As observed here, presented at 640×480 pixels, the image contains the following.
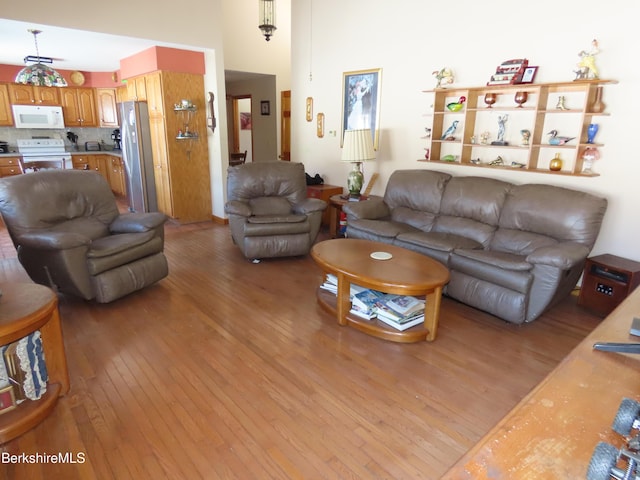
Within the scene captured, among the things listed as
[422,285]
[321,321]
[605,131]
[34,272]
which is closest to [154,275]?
[34,272]

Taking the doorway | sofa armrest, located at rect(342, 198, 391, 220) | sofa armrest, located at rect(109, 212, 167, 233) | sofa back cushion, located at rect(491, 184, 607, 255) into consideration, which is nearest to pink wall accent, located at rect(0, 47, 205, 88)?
sofa armrest, located at rect(109, 212, 167, 233)

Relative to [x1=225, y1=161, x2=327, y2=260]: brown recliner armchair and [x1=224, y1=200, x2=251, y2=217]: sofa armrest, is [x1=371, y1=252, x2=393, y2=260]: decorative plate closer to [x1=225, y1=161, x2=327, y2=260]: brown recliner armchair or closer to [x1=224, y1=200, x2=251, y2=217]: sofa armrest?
[x1=225, y1=161, x2=327, y2=260]: brown recliner armchair

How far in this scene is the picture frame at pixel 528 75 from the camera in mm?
3564

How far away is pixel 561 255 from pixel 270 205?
9.56 feet

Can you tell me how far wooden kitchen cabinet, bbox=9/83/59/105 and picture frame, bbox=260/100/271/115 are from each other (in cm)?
367

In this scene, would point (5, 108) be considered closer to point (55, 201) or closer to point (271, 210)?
point (55, 201)

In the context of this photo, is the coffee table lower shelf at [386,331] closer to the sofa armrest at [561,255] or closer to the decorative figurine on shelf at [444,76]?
the sofa armrest at [561,255]

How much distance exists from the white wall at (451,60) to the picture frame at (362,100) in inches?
3.5

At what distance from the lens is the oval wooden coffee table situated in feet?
8.66

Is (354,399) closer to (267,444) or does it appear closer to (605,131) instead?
(267,444)

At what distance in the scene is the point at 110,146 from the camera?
8.37m

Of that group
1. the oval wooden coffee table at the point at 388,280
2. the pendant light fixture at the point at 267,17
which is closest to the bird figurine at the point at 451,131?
the oval wooden coffee table at the point at 388,280

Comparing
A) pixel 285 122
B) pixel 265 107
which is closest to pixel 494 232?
pixel 285 122

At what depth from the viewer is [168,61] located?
527 cm
